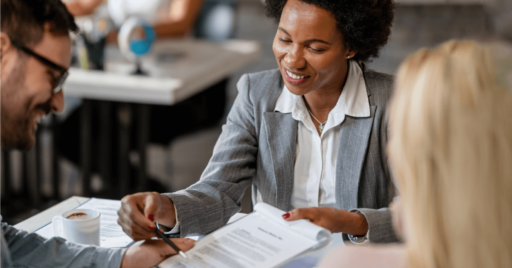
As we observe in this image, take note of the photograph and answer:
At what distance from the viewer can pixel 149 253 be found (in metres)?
1.07

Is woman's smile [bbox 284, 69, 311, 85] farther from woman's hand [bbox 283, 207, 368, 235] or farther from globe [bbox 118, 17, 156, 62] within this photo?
globe [bbox 118, 17, 156, 62]

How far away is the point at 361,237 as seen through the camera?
1.28m

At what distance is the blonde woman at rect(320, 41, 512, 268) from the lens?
0.63 metres

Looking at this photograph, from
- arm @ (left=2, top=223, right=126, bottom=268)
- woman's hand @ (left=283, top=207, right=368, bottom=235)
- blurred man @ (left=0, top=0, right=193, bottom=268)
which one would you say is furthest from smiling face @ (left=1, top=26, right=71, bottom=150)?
woman's hand @ (left=283, top=207, right=368, bottom=235)

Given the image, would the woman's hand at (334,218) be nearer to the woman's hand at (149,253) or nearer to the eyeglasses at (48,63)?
the woman's hand at (149,253)

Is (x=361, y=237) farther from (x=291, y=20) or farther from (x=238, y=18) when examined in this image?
(x=238, y=18)

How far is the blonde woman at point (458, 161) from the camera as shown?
633 mm

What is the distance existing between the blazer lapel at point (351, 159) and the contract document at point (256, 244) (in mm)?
323

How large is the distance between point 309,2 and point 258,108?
35 centimetres

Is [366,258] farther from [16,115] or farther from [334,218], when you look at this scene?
[16,115]

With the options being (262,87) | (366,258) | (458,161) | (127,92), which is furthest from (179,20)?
(458,161)

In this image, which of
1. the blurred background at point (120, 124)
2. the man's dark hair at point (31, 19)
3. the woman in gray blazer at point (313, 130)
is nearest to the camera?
the man's dark hair at point (31, 19)

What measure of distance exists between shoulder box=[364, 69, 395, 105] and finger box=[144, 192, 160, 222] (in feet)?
2.24

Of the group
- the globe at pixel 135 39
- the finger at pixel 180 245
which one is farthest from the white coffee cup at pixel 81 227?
the globe at pixel 135 39
